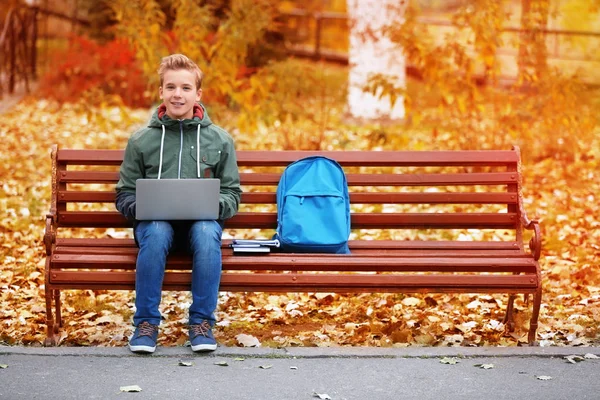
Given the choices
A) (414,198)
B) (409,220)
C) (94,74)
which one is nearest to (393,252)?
(409,220)

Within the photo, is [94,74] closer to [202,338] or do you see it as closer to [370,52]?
[370,52]

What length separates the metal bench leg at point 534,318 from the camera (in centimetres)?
538

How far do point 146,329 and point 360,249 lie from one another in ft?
4.40

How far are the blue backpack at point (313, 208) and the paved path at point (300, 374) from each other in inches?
25.1

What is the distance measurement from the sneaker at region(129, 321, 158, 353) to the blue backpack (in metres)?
0.90

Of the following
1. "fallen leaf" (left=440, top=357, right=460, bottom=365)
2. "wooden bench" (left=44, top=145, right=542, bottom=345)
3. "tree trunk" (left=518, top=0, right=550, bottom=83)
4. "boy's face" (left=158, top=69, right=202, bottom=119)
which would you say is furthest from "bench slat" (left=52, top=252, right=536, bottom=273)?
"tree trunk" (left=518, top=0, right=550, bottom=83)

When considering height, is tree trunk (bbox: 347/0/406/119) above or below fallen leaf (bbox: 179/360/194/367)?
above

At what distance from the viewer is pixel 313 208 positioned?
18.9 ft

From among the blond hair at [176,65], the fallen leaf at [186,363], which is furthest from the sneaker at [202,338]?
the blond hair at [176,65]

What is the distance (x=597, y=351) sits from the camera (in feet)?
17.4

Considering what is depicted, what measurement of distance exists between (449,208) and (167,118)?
398 cm

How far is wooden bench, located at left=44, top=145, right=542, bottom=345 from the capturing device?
5.37 metres

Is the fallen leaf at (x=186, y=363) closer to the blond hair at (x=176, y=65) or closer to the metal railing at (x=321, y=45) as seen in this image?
the blond hair at (x=176, y=65)

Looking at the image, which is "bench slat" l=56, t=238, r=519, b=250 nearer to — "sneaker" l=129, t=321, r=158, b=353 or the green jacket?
the green jacket
